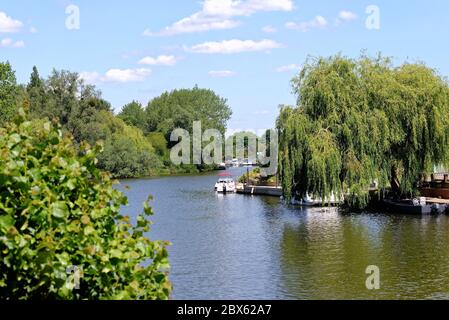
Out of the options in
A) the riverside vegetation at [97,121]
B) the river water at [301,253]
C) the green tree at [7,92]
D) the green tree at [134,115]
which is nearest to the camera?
the river water at [301,253]

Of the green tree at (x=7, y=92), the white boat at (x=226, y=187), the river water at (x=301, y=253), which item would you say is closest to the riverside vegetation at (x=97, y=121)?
the green tree at (x=7, y=92)

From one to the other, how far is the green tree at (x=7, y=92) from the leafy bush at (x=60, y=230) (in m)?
66.7

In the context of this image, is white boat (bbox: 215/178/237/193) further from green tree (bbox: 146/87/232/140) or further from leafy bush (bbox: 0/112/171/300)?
leafy bush (bbox: 0/112/171/300)

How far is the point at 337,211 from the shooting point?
4094 cm

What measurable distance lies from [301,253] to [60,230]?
71.7ft

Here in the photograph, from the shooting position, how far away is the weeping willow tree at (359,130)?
3797 cm

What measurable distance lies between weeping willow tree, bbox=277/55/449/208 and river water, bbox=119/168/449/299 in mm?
2609

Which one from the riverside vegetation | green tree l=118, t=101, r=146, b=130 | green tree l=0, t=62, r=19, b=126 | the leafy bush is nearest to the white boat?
the riverside vegetation

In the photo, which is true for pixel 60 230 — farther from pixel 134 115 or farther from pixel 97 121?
pixel 134 115

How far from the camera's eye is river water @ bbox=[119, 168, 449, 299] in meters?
21.8

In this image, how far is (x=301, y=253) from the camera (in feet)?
91.5

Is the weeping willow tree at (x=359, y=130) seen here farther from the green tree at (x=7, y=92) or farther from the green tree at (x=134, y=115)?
the green tree at (x=134, y=115)
